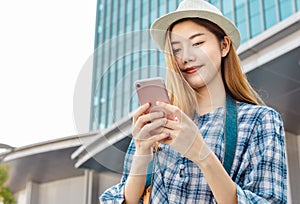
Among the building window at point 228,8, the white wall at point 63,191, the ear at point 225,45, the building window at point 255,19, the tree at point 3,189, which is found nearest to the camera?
the ear at point 225,45

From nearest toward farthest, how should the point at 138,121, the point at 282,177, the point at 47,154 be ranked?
the point at 138,121, the point at 282,177, the point at 47,154

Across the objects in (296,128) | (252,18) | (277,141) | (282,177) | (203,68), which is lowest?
(282,177)

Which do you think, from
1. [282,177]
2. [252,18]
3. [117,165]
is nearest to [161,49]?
[117,165]

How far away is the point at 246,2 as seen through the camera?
1077 inches

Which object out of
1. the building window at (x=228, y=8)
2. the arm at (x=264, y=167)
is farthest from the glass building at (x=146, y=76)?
the building window at (x=228, y=8)

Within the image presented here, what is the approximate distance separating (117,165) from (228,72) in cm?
50

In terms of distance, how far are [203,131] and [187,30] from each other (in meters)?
0.34

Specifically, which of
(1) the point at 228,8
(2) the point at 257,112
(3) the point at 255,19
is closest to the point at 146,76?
(2) the point at 257,112

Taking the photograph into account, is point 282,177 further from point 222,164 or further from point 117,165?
point 117,165

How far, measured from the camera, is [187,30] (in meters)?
1.53

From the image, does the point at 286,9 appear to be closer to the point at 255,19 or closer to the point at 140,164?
the point at 255,19

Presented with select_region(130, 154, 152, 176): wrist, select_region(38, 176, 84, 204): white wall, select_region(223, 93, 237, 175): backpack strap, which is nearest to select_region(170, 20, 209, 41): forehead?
select_region(223, 93, 237, 175): backpack strap

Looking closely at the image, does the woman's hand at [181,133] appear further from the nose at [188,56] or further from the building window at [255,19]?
the building window at [255,19]

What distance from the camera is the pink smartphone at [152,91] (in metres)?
1.30
